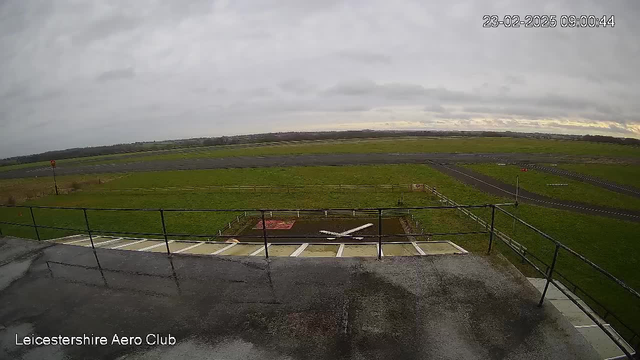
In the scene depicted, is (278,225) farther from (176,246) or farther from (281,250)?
(281,250)

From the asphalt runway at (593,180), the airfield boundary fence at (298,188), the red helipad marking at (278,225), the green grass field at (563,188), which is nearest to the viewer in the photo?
the red helipad marking at (278,225)

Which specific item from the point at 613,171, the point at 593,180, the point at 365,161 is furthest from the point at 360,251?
the point at 613,171

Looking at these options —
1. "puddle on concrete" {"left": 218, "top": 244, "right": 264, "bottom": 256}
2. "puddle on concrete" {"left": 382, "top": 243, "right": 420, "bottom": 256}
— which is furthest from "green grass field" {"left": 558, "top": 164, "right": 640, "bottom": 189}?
"puddle on concrete" {"left": 218, "top": 244, "right": 264, "bottom": 256}

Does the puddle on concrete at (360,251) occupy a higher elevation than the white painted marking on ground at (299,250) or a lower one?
lower

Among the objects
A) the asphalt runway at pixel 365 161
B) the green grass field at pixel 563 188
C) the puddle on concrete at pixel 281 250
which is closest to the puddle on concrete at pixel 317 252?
the puddle on concrete at pixel 281 250

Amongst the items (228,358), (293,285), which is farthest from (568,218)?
(228,358)

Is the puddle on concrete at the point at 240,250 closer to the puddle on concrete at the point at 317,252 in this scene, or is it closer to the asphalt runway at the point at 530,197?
the puddle on concrete at the point at 317,252

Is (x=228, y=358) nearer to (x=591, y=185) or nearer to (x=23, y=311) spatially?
(x=23, y=311)
